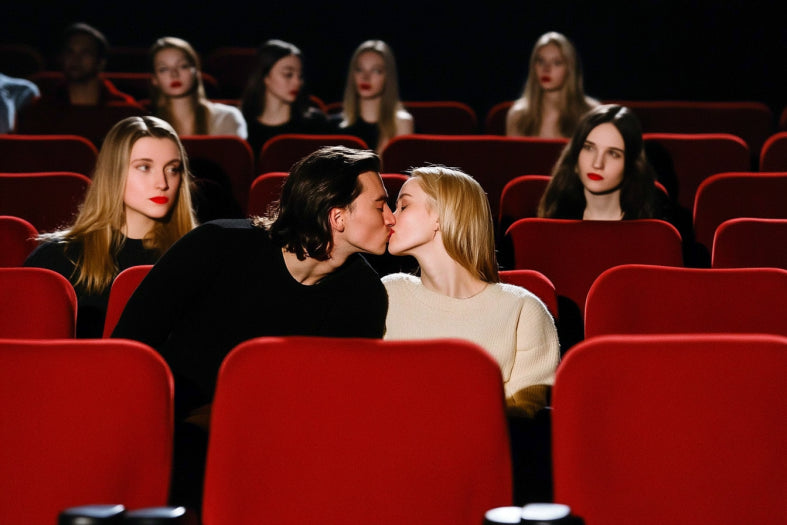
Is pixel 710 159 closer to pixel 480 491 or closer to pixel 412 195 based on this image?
pixel 412 195

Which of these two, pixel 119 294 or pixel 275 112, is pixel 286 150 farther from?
pixel 119 294

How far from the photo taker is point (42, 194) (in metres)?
1.85

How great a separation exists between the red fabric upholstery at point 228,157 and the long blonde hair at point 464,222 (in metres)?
0.90

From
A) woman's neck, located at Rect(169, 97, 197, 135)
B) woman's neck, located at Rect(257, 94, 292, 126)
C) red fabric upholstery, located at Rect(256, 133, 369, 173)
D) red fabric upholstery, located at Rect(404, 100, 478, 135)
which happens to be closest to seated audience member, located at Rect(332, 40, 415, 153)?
woman's neck, located at Rect(257, 94, 292, 126)

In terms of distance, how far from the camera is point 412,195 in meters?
1.31

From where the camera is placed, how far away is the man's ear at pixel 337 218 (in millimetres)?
1269

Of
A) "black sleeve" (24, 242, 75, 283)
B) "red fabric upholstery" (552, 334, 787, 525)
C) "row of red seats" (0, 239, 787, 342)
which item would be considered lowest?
"red fabric upholstery" (552, 334, 787, 525)

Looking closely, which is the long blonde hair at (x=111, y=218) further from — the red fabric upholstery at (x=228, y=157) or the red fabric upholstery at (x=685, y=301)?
the red fabric upholstery at (x=685, y=301)

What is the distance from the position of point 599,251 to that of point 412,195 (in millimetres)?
396

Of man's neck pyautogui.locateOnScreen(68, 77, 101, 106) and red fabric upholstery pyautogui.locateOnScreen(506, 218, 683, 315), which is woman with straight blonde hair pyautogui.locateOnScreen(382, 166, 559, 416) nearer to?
red fabric upholstery pyautogui.locateOnScreen(506, 218, 683, 315)

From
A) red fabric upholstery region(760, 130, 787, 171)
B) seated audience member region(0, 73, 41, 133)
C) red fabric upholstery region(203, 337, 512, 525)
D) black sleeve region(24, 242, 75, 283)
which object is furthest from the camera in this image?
seated audience member region(0, 73, 41, 133)

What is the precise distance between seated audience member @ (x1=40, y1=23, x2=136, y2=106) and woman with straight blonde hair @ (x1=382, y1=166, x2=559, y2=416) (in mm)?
1743

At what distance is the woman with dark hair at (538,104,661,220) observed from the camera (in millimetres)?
1884

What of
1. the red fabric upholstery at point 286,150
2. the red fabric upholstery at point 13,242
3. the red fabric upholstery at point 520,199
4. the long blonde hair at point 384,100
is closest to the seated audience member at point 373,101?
the long blonde hair at point 384,100
